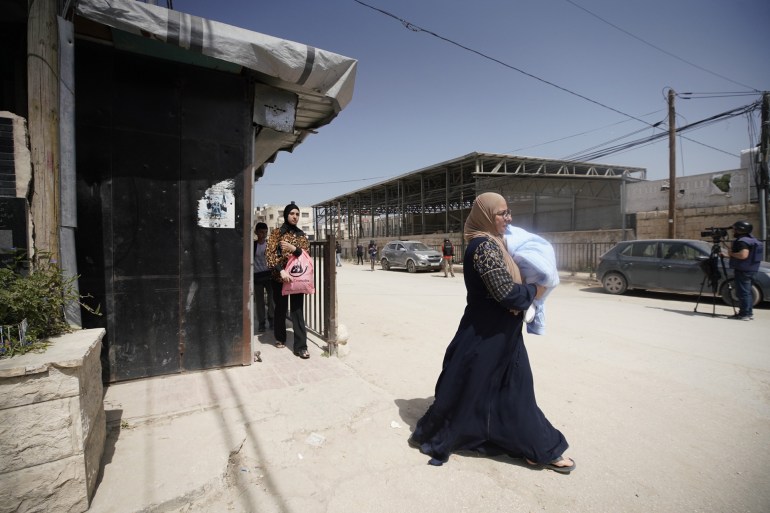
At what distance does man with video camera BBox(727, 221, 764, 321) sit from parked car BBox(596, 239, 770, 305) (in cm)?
70

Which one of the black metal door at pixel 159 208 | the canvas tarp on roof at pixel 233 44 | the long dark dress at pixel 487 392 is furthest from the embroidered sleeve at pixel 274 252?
the long dark dress at pixel 487 392

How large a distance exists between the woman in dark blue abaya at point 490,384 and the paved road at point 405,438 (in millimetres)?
129

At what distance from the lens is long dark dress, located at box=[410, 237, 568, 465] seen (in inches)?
91.2

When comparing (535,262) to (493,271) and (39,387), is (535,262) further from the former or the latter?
(39,387)

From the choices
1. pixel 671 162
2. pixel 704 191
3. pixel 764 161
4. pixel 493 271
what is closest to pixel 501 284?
pixel 493 271

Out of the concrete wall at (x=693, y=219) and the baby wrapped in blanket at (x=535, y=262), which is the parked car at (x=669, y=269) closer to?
the concrete wall at (x=693, y=219)

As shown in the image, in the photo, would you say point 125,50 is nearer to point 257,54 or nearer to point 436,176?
point 257,54

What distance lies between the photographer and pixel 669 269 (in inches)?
363

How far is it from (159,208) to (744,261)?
9.06 m

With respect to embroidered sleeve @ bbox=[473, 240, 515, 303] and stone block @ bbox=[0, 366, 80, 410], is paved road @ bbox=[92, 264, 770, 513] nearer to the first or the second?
stone block @ bbox=[0, 366, 80, 410]

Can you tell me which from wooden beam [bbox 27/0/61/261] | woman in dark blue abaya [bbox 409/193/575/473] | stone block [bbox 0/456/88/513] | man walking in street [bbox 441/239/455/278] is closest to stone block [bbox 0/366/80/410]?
stone block [bbox 0/456/88/513]

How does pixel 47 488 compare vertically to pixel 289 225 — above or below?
below

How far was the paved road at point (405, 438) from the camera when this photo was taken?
2.03 m

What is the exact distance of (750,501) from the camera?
2.05 meters
